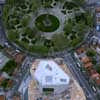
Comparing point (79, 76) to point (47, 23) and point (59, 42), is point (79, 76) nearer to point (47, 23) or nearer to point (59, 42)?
point (59, 42)

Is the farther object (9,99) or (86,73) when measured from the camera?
(86,73)

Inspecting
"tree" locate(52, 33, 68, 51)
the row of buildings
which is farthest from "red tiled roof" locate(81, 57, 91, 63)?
"tree" locate(52, 33, 68, 51)

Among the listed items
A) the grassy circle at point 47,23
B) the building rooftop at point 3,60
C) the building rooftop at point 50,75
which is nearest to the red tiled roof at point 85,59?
the grassy circle at point 47,23

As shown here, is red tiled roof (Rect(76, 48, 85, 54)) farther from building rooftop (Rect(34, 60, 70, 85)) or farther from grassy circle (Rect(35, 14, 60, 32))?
building rooftop (Rect(34, 60, 70, 85))

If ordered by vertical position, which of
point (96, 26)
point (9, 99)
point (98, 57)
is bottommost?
point (9, 99)

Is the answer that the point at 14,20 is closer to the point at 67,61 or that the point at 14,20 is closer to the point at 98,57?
the point at 67,61

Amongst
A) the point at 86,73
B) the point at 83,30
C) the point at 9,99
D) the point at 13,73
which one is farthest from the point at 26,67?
the point at 83,30
